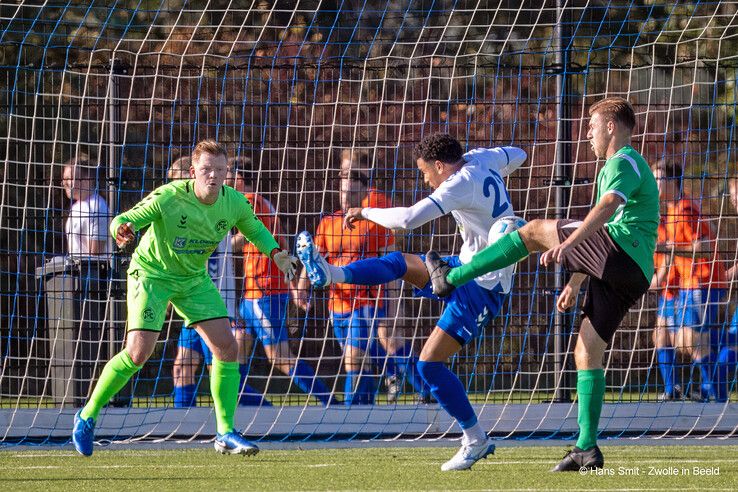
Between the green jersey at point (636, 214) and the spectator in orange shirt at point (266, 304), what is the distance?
3856mm

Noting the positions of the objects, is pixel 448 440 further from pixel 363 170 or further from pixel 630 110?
pixel 630 110

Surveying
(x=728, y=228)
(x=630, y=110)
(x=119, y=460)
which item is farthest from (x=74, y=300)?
(x=728, y=228)

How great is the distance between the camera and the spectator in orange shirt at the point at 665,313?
9922 millimetres

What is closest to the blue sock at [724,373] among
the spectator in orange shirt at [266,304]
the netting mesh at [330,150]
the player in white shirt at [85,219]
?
the netting mesh at [330,150]

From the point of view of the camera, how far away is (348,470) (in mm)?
7242

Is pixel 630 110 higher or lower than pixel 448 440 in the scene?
higher

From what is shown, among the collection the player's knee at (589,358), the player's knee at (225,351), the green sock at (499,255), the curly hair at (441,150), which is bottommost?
the player's knee at (225,351)

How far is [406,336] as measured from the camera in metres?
10.7

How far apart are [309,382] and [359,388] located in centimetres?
46

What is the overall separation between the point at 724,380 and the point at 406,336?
266cm

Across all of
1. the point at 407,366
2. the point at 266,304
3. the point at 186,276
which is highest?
the point at 186,276

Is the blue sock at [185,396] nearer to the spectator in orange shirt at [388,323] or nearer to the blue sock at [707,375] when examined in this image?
the spectator in orange shirt at [388,323]

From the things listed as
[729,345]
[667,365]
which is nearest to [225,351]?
[667,365]

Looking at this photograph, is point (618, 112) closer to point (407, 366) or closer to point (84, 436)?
point (84, 436)
